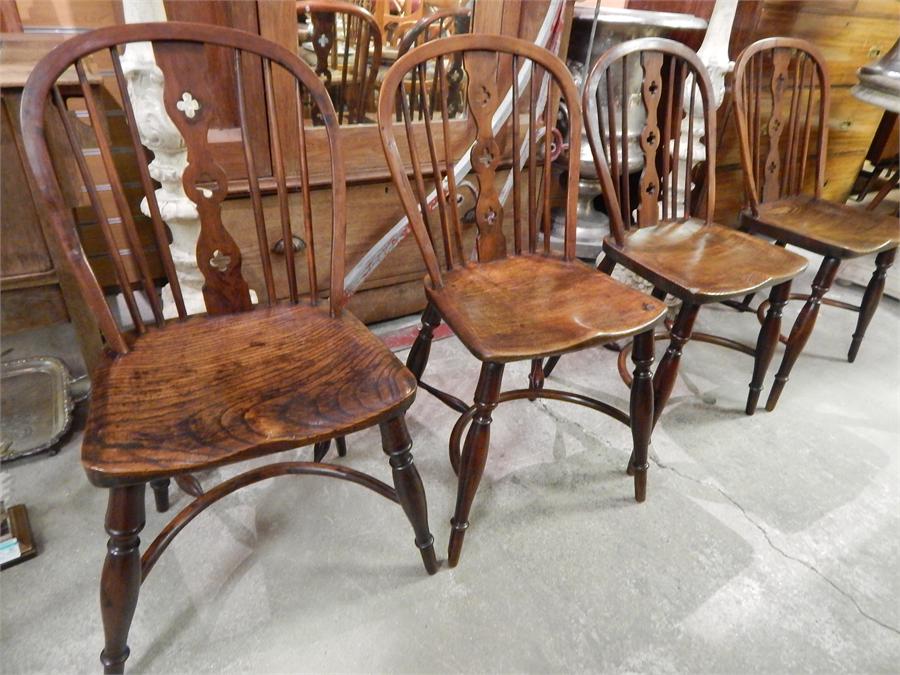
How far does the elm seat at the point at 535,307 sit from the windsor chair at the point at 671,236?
187 millimetres

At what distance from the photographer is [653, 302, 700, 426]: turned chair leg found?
1354mm

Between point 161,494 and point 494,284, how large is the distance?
3.06 ft

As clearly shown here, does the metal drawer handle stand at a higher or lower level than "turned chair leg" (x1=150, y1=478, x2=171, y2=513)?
higher

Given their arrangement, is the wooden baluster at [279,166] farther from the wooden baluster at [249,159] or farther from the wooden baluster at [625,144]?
the wooden baluster at [625,144]

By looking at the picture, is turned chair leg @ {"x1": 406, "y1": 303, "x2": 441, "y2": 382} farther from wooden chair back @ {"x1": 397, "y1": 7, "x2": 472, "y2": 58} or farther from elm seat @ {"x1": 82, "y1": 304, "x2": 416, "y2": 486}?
wooden chair back @ {"x1": 397, "y1": 7, "x2": 472, "y2": 58}

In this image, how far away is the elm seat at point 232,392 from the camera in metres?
0.77

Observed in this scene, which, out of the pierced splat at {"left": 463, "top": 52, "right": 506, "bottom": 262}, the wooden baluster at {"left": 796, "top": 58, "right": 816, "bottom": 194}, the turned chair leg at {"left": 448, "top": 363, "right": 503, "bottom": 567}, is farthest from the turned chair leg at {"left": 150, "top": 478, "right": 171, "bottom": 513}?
the wooden baluster at {"left": 796, "top": 58, "right": 816, "bottom": 194}

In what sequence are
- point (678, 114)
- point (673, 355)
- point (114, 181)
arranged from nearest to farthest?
point (114, 181) → point (673, 355) → point (678, 114)

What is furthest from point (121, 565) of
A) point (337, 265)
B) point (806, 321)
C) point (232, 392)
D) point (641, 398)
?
point (806, 321)

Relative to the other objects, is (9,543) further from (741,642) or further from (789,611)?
(789,611)

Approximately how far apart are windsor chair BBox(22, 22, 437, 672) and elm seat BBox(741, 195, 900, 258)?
141cm

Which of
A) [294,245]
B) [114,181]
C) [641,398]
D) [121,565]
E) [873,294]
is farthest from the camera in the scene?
[873,294]

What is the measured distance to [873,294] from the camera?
1868 millimetres

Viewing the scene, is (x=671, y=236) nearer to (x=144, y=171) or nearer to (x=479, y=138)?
(x=479, y=138)
